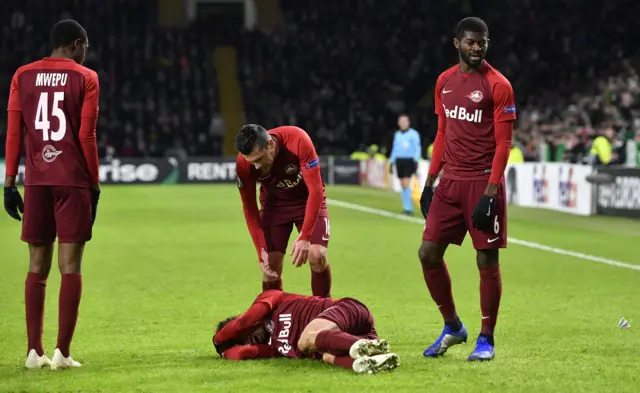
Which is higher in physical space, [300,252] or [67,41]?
[67,41]

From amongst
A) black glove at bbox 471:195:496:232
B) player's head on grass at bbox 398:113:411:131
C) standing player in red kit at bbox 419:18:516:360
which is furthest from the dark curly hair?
player's head on grass at bbox 398:113:411:131

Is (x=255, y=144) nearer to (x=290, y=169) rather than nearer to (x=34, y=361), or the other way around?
(x=290, y=169)

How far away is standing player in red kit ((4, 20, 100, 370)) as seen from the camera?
6.77m

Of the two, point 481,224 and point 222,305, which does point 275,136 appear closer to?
point 481,224

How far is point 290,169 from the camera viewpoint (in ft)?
25.8

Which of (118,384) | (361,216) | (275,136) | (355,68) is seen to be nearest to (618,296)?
(275,136)

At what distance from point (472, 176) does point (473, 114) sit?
1.31 ft

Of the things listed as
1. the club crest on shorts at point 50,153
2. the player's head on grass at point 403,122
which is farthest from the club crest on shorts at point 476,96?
the player's head on grass at point 403,122

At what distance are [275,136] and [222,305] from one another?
301 cm

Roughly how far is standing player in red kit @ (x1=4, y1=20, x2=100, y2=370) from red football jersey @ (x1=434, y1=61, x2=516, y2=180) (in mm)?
2242

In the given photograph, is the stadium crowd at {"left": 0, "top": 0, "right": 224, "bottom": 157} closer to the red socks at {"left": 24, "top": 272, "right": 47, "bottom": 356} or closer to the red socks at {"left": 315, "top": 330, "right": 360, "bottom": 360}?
the red socks at {"left": 24, "top": 272, "right": 47, "bottom": 356}

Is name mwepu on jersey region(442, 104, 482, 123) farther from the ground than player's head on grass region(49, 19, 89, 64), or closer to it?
closer to it

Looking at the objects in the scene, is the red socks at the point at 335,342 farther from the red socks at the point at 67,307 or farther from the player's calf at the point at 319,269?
the red socks at the point at 67,307

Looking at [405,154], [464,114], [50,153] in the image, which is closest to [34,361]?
[50,153]
